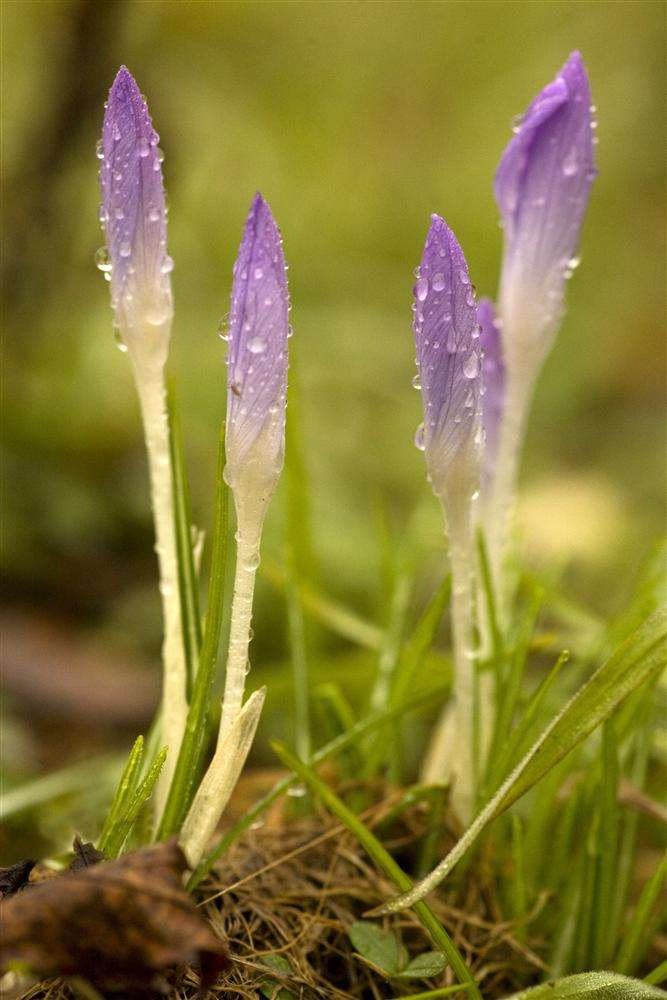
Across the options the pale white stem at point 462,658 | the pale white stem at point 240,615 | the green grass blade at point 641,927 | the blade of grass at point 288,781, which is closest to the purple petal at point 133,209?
the pale white stem at point 240,615

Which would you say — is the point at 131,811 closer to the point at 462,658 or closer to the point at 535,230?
the point at 462,658

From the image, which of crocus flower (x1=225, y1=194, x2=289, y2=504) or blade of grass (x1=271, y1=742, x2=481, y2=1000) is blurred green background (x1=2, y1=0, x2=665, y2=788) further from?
blade of grass (x1=271, y1=742, x2=481, y2=1000)

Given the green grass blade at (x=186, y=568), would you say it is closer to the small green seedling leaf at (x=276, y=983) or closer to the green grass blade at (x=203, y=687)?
the green grass blade at (x=203, y=687)

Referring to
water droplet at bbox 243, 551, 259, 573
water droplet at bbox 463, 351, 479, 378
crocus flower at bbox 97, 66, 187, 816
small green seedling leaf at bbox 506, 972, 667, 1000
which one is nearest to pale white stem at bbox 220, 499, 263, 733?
water droplet at bbox 243, 551, 259, 573

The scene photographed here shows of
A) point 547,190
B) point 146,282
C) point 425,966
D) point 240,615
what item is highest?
point 547,190

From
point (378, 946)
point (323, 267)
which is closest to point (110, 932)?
point (378, 946)

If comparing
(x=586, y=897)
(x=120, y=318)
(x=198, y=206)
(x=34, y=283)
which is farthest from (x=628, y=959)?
(x=198, y=206)
